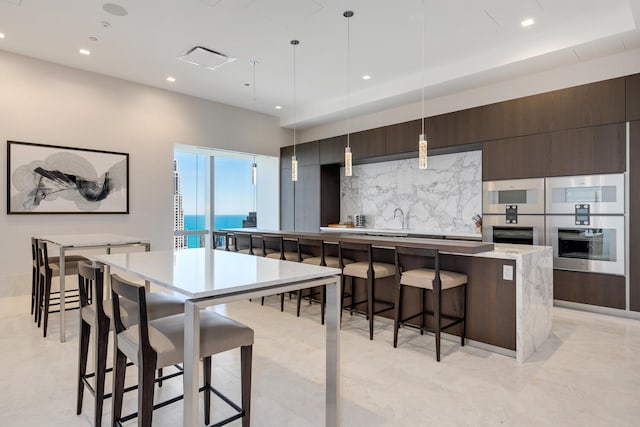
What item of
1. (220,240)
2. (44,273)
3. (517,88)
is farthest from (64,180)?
(517,88)

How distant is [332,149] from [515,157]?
122 inches

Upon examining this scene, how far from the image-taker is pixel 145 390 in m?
1.55

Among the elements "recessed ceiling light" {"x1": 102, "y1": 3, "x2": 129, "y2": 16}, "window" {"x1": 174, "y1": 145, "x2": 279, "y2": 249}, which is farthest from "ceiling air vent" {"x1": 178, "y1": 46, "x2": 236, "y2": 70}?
"window" {"x1": 174, "y1": 145, "x2": 279, "y2": 249}

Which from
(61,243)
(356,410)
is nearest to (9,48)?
(61,243)

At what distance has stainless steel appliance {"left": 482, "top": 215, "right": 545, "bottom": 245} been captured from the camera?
14.2ft

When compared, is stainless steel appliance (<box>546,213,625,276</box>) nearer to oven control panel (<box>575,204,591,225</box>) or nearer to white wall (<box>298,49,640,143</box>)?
oven control panel (<box>575,204,591,225</box>)

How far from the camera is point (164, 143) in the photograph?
5.92 metres

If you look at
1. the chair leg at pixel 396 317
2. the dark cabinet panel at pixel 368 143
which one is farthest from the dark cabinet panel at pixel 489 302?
the dark cabinet panel at pixel 368 143

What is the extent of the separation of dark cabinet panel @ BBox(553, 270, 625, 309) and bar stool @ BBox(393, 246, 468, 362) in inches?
74.8

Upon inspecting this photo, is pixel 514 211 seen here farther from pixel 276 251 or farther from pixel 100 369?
pixel 100 369

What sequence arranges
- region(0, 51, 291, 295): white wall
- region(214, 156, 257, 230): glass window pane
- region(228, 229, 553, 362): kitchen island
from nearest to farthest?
region(228, 229, 553, 362): kitchen island → region(0, 51, 291, 295): white wall → region(214, 156, 257, 230): glass window pane

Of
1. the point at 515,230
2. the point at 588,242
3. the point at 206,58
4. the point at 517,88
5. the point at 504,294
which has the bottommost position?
the point at 504,294

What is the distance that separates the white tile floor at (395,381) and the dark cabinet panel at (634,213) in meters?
0.43

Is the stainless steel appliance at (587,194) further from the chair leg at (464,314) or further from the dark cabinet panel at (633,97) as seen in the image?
the chair leg at (464,314)
